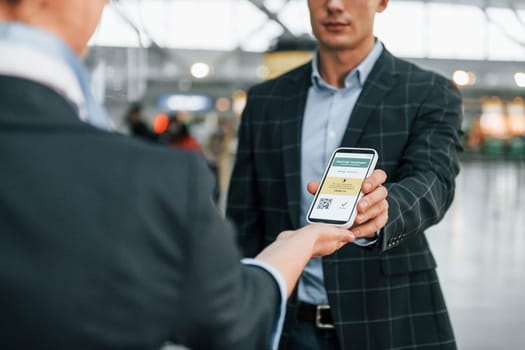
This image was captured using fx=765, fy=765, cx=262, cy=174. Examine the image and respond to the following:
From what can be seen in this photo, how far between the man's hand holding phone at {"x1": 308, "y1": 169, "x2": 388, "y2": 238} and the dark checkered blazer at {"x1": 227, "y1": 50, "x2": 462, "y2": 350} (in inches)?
8.1

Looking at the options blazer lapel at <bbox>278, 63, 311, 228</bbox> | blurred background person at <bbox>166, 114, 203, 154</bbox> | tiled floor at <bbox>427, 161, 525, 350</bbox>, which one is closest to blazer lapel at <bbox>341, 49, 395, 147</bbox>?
blazer lapel at <bbox>278, 63, 311, 228</bbox>

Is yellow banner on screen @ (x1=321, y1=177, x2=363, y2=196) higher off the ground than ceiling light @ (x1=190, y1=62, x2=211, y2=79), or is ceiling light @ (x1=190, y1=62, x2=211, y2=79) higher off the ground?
yellow banner on screen @ (x1=321, y1=177, x2=363, y2=196)

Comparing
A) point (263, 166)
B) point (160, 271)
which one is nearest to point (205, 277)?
point (160, 271)

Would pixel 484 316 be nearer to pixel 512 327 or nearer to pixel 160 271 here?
pixel 512 327

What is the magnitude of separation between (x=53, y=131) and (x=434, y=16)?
41.4 meters

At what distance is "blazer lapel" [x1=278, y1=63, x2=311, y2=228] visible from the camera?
2248mm

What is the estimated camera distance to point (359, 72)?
234cm

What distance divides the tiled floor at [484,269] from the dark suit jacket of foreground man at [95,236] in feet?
18.9

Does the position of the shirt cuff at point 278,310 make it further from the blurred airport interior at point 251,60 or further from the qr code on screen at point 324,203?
the blurred airport interior at point 251,60

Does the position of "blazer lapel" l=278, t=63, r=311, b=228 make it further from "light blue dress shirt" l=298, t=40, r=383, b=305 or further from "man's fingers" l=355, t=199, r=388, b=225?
"man's fingers" l=355, t=199, r=388, b=225

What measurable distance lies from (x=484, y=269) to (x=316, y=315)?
7.92 m

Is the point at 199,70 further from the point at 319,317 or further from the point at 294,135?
the point at 319,317

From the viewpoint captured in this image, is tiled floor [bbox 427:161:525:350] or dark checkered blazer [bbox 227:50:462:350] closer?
dark checkered blazer [bbox 227:50:462:350]

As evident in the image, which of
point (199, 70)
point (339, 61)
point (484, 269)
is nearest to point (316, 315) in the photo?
point (339, 61)
